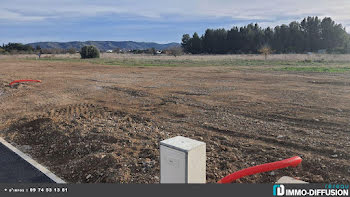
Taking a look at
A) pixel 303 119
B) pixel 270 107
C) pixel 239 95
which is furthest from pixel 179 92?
pixel 303 119

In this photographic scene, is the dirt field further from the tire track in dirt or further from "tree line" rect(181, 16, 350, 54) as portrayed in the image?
"tree line" rect(181, 16, 350, 54)

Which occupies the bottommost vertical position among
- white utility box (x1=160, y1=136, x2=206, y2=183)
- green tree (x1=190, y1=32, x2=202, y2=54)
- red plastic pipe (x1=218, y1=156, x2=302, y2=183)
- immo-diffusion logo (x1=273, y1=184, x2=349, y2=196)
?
red plastic pipe (x1=218, y1=156, x2=302, y2=183)

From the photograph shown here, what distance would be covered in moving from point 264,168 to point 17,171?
448 centimetres

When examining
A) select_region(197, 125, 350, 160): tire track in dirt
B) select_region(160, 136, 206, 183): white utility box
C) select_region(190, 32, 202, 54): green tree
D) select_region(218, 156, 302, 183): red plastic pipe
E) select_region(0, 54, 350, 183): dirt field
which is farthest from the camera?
select_region(190, 32, 202, 54): green tree

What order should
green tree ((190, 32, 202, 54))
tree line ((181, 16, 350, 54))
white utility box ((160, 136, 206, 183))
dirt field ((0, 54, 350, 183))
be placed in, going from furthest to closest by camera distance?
green tree ((190, 32, 202, 54)) < tree line ((181, 16, 350, 54)) < dirt field ((0, 54, 350, 183)) < white utility box ((160, 136, 206, 183))

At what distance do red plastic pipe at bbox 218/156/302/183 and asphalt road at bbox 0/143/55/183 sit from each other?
307 centimetres

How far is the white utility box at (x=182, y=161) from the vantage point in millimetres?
3594

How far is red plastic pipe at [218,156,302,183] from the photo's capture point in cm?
492

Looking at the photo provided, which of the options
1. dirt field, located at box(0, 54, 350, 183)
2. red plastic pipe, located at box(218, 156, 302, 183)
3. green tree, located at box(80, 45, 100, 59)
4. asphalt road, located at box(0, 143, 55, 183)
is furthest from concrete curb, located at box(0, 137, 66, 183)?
green tree, located at box(80, 45, 100, 59)

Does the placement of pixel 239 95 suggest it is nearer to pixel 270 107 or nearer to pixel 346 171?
pixel 270 107

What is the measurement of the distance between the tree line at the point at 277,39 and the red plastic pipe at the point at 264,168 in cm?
7063

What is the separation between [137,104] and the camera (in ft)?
37.7

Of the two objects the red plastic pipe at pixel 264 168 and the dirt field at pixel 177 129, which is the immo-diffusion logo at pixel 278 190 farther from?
the dirt field at pixel 177 129

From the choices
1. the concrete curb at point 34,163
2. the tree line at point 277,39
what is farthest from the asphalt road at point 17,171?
the tree line at point 277,39
